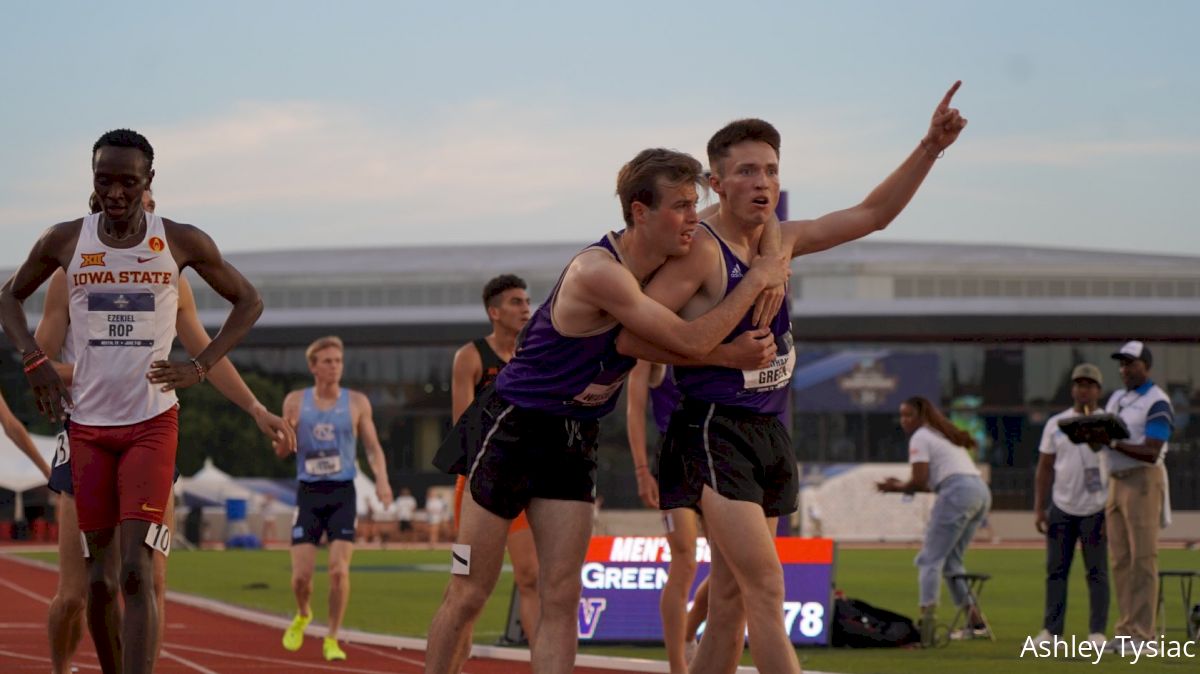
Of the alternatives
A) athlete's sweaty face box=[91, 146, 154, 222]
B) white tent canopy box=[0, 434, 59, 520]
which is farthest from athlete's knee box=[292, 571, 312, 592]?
white tent canopy box=[0, 434, 59, 520]

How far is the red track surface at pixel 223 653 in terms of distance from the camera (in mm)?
12422

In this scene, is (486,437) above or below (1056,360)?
below

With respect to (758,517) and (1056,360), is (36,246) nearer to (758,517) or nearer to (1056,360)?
(758,517)

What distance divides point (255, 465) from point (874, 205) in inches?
2668

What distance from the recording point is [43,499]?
197ft

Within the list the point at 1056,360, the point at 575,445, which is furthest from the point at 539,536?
the point at 1056,360

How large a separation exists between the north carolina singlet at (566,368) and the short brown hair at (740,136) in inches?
21.2

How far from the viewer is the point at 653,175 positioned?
7.03 metres

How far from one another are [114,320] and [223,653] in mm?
7105

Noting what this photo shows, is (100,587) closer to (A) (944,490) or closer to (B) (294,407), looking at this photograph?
(B) (294,407)

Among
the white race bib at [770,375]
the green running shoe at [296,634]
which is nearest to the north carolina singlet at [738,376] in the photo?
the white race bib at [770,375]

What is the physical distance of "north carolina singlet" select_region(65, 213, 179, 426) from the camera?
24.5ft

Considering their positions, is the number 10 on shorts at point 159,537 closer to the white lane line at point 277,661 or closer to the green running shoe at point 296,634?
the white lane line at point 277,661

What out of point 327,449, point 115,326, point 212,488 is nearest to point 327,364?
point 327,449
